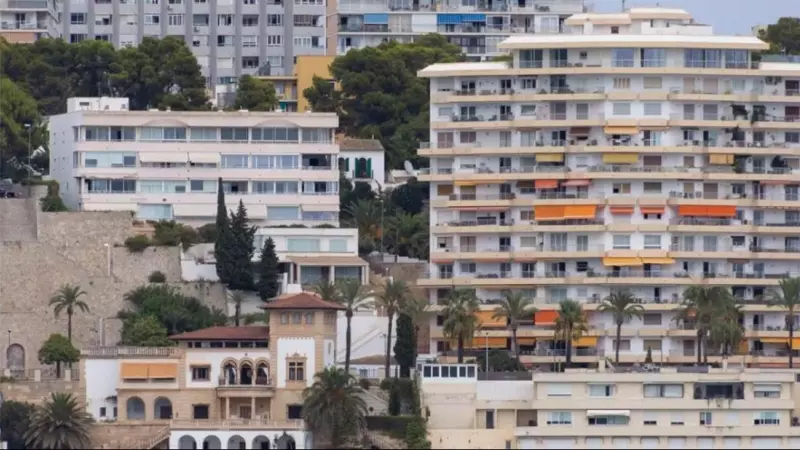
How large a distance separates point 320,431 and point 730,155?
84.5ft

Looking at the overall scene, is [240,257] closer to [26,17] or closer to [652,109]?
[652,109]

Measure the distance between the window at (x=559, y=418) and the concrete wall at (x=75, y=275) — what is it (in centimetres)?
1726

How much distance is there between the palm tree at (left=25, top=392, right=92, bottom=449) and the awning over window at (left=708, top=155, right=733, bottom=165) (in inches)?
1187

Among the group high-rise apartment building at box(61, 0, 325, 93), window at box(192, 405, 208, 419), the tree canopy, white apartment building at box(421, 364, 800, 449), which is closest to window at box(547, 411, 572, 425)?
white apartment building at box(421, 364, 800, 449)

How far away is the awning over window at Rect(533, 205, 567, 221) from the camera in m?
135

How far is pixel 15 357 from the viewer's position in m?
131

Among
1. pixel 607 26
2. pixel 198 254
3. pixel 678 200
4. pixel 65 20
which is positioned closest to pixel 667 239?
pixel 678 200

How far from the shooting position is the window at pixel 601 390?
407ft

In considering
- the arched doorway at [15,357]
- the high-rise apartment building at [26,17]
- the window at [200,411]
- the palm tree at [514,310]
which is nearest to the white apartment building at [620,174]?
the palm tree at [514,310]

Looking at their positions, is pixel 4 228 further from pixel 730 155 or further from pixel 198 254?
pixel 730 155

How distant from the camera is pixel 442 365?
12369cm

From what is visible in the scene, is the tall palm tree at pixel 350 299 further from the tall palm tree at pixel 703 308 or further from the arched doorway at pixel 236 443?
the tall palm tree at pixel 703 308

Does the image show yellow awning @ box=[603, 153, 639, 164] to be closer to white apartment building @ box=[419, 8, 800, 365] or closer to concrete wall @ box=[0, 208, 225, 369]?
white apartment building @ box=[419, 8, 800, 365]

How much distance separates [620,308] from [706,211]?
25.7 feet
